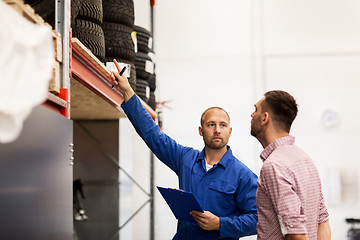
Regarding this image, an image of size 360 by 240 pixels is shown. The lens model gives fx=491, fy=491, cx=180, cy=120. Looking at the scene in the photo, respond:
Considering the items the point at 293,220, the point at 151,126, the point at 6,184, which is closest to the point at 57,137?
the point at 6,184

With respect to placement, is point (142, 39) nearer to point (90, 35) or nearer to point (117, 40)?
point (117, 40)

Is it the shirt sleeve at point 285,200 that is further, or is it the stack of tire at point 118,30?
the stack of tire at point 118,30

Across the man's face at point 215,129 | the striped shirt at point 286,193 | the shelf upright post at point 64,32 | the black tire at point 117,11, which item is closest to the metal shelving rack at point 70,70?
the shelf upright post at point 64,32

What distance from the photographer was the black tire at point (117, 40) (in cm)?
374

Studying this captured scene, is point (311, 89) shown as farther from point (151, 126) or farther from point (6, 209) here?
point (6, 209)

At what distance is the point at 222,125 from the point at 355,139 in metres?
3.99

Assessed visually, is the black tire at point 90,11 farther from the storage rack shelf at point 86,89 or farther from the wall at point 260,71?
the wall at point 260,71

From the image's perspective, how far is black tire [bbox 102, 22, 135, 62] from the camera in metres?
3.74

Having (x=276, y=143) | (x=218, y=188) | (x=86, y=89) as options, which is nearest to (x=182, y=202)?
(x=218, y=188)

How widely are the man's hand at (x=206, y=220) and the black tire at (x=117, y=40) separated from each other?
1.43 m

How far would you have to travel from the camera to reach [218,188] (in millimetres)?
3273

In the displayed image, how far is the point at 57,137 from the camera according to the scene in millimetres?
1897

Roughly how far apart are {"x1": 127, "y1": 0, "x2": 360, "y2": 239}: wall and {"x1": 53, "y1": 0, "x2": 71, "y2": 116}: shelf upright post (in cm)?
476

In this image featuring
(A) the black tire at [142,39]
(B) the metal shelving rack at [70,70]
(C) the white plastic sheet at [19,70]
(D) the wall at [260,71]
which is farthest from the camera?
(D) the wall at [260,71]
